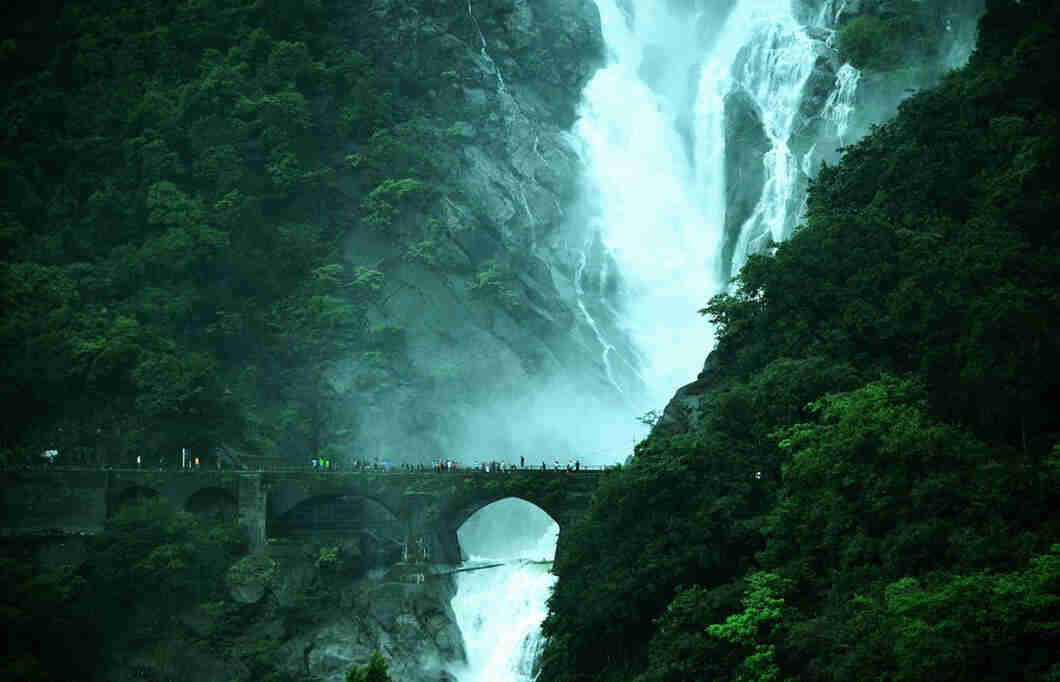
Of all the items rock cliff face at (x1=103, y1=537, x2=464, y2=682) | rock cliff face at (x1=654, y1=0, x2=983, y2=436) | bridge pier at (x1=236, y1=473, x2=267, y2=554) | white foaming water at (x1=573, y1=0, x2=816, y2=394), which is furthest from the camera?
white foaming water at (x1=573, y1=0, x2=816, y2=394)

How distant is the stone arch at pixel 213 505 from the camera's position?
70.9 m

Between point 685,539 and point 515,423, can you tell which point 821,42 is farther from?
point 685,539

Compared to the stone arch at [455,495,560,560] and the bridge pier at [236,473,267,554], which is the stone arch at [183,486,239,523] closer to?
the bridge pier at [236,473,267,554]

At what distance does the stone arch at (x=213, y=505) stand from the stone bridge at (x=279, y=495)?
0.18 feet

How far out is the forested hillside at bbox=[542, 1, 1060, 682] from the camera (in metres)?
39.2

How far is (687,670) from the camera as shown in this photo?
146 ft

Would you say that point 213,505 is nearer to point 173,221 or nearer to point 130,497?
point 130,497

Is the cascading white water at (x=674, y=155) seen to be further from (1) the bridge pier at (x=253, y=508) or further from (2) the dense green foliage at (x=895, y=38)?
(1) the bridge pier at (x=253, y=508)

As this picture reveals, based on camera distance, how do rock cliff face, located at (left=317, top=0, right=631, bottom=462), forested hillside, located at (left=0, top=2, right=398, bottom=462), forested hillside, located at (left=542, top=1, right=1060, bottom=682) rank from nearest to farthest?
forested hillside, located at (left=542, top=1, right=1060, bottom=682) < forested hillside, located at (left=0, top=2, right=398, bottom=462) < rock cliff face, located at (left=317, top=0, right=631, bottom=462)

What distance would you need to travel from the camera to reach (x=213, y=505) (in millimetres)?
71438

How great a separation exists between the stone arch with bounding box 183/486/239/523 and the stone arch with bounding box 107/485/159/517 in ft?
6.80

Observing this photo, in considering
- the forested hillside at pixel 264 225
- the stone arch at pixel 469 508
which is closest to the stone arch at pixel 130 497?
the forested hillside at pixel 264 225

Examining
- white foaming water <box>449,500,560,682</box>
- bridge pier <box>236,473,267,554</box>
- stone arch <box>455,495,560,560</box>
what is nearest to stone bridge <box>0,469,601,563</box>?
bridge pier <box>236,473,267,554</box>

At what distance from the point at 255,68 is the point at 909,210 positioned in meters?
53.3
